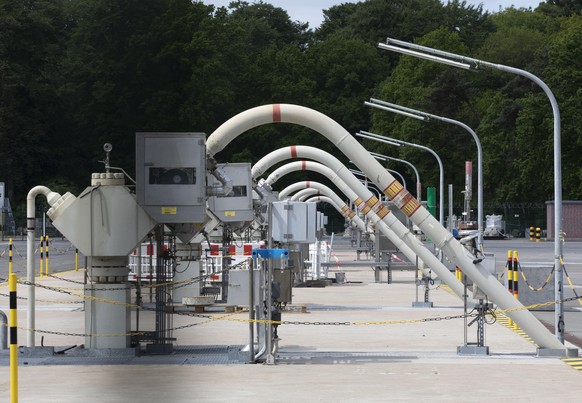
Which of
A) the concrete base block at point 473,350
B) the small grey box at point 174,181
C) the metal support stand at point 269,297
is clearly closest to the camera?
the small grey box at point 174,181

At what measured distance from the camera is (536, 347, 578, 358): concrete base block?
14.3 metres

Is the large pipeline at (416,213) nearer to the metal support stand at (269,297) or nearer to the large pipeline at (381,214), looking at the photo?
the metal support stand at (269,297)

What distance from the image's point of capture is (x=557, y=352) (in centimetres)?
1434

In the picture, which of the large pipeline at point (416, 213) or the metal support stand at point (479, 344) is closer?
the large pipeline at point (416, 213)

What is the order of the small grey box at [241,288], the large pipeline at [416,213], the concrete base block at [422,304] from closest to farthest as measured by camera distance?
the large pipeline at [416,213], the small grey box at [241,288], the concrete base block at [422,304]

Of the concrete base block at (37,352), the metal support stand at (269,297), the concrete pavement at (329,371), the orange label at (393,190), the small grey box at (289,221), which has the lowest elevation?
the concrete pavement at (329,371)

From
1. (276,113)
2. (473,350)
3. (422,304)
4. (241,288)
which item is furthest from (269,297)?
(422,304)

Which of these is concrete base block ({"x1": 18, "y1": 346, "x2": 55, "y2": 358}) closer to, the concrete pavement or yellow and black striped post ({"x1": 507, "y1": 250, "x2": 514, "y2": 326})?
the concrete pavement

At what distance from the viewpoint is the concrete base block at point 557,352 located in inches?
562

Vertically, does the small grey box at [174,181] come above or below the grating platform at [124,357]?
above

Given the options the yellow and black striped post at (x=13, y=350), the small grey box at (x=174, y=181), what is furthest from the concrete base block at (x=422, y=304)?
the yellow and black striped post at (x=13, y=350)

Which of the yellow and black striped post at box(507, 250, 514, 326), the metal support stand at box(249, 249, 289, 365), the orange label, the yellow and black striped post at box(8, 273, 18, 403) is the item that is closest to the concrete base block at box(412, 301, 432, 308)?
the yellow and black striped post at box(507, 250, 514, 326)

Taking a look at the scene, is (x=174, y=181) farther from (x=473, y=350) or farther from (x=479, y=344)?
(x=479, y=344)

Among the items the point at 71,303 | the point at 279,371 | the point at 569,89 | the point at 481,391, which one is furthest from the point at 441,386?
the point at 569,89
